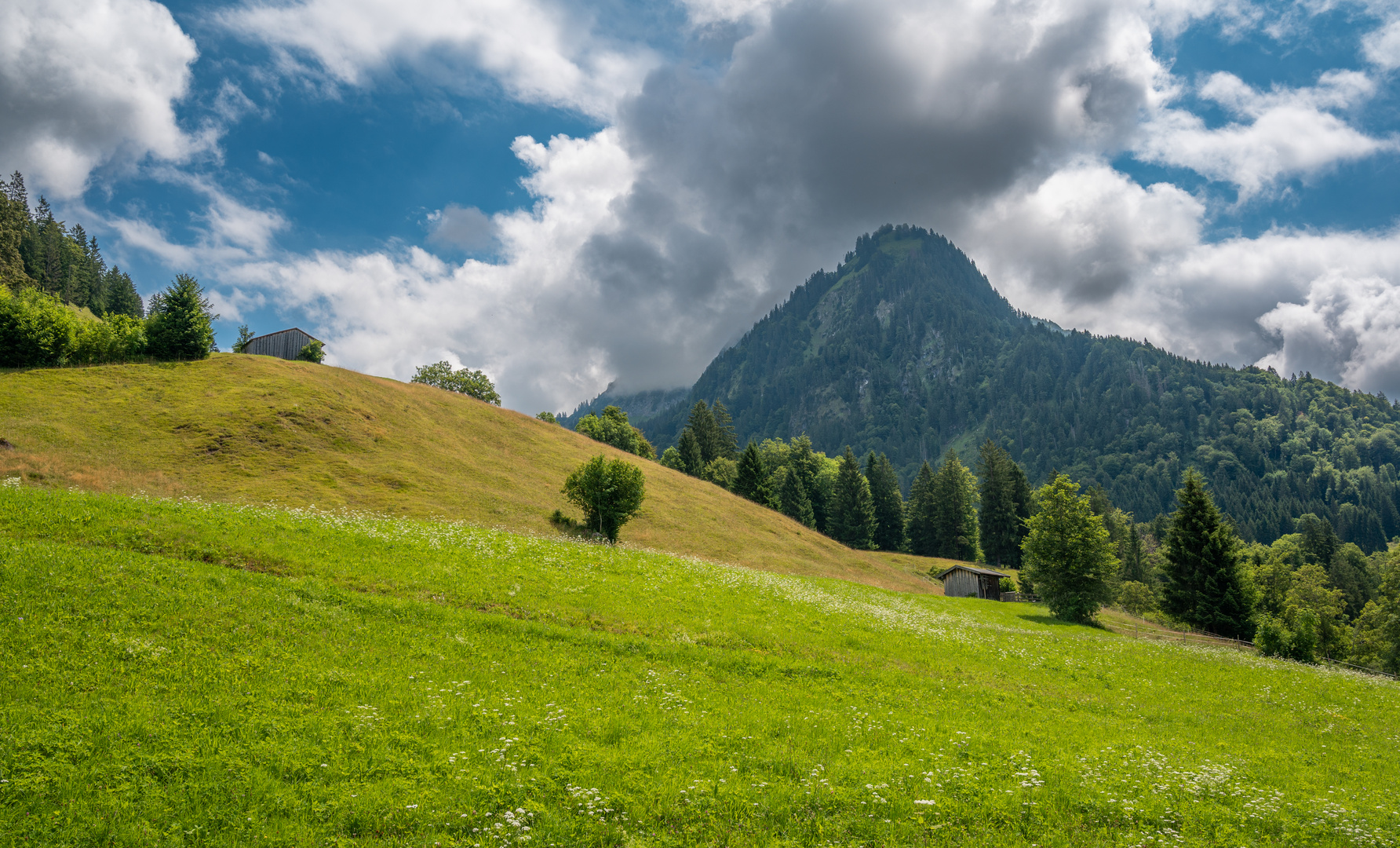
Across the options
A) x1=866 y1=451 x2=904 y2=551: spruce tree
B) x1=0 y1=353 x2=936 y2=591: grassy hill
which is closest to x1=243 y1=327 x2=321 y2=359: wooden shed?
x1=0 y1=353 x2=936 y2=591: grassy hill

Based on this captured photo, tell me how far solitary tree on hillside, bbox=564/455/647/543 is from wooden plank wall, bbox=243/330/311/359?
50.2 metres

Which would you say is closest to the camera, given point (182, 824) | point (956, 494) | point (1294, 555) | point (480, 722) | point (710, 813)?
point (182, 824)

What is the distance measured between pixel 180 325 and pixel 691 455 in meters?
78.5

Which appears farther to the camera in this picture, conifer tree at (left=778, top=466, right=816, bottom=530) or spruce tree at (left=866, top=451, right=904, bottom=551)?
spruce tree at (left=866, top=451, right=904, bottom=551)

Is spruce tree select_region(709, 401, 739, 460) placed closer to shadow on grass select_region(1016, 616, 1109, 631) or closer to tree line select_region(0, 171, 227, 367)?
shadow on grass select_region(1016, 616, 1109, 631)

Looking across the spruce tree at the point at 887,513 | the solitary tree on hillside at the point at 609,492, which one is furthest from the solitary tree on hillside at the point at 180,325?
the spruce tree at the point at 887,513

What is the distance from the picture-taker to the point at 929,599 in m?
56.8

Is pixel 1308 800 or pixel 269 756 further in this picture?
pixel 1308 800

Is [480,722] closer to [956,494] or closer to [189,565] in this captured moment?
[189,565]

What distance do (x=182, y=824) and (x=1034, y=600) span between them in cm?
8031

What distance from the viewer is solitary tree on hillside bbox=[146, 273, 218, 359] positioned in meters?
59.3

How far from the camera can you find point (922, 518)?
400 ft

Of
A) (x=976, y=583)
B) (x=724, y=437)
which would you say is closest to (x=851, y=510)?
(x=724, y=437)

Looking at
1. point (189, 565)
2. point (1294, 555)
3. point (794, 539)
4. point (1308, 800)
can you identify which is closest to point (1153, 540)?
point (1294, 555)
